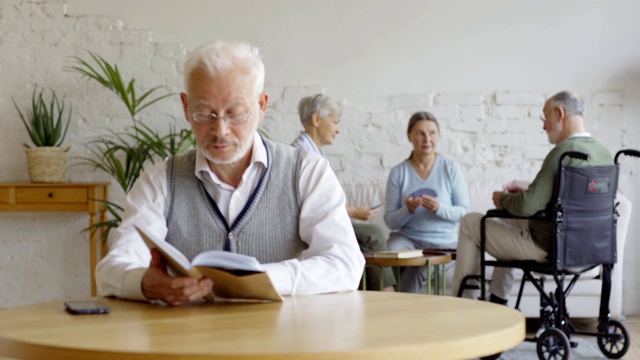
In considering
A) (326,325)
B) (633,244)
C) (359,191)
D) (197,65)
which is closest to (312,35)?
(359,191)

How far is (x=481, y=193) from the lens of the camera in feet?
20.6

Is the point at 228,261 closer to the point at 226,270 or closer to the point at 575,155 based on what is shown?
the point at 226,270

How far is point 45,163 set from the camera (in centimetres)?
621

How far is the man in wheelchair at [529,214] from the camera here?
4711mm

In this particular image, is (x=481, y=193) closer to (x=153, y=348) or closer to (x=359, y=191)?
(x=359, y=191)

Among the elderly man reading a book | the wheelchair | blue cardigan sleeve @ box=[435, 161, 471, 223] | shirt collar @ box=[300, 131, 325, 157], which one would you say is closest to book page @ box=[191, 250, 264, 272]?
the elderly man reading a book

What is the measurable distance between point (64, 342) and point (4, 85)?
17.6 ft

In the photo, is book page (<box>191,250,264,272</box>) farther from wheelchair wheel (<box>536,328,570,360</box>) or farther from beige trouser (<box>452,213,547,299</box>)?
beige trouser (<box>452,213,547,299</box>)

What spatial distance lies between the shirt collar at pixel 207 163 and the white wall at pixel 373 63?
4.13 metres

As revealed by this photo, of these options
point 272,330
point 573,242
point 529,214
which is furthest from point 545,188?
point 272,330

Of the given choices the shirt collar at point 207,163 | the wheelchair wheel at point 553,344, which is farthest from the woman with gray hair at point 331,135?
the shirt collar at point 207,163

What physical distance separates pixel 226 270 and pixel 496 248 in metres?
3.31

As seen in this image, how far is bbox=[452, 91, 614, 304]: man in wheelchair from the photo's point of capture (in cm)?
471

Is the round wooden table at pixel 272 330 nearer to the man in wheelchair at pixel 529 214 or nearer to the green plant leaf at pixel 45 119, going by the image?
the man in wheelchair at pixel 529 214
